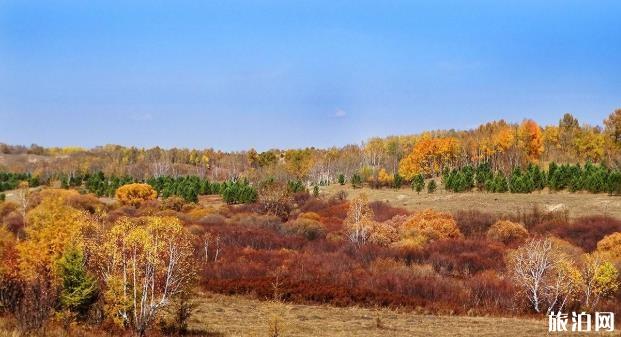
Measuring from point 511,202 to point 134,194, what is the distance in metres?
54.5

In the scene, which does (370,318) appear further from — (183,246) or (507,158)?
(507,158)

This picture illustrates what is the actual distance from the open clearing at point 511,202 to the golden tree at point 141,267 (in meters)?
53.0

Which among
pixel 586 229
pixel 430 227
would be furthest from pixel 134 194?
pixel 586 229

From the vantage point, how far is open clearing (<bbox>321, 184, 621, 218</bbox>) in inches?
2537

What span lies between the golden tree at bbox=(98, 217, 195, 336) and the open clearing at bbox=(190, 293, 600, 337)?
10.3ft

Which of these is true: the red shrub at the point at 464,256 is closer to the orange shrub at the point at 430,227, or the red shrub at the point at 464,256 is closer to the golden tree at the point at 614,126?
the orange shrub at the point at 430,227

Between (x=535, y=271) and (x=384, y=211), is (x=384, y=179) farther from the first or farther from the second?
(x=535, y=271)

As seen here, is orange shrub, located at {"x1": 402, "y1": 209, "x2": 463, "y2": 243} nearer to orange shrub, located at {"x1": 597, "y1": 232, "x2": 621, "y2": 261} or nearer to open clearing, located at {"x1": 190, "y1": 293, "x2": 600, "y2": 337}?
orange shrub, located at {"x1": 597, "y1": 232, "x2": 621, "y2": 261}

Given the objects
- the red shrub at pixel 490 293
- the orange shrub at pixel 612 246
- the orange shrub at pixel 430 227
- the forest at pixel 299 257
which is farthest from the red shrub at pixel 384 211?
the red shrub at pixel 490 293

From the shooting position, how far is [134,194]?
9069 centimetres

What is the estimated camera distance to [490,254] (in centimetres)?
4403

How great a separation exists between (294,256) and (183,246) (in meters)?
24.9

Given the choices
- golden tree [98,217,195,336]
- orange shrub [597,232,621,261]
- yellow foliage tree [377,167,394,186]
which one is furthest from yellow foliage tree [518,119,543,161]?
golden tree [98,217,195,336]

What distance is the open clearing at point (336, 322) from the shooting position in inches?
874
